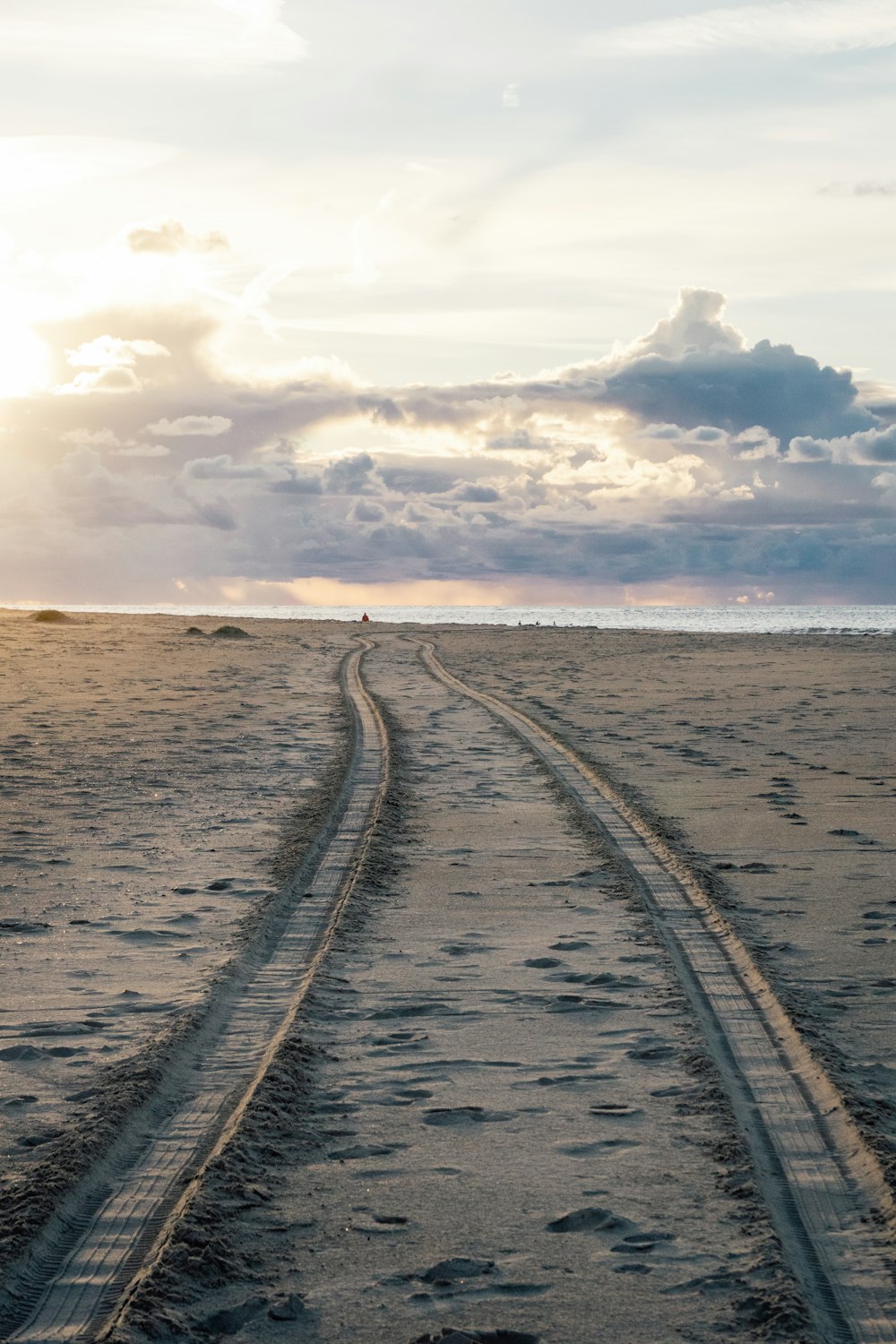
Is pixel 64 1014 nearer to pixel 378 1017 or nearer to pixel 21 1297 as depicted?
pixel 378 1017

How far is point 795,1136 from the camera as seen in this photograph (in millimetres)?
4414

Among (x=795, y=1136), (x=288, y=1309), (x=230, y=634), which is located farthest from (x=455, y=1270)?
(x=230, y=634)

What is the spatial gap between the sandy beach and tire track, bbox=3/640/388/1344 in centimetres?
8

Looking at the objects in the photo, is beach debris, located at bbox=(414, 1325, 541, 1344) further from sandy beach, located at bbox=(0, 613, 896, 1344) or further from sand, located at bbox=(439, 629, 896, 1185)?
sand, located at bbox=(439, 629, 896, 1185)

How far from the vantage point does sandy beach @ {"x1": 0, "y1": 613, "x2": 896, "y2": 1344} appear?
3459 millimetres

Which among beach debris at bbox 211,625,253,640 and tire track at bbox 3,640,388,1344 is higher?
beach debris at bbox 211,625,253,640

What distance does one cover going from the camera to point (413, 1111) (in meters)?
4.60

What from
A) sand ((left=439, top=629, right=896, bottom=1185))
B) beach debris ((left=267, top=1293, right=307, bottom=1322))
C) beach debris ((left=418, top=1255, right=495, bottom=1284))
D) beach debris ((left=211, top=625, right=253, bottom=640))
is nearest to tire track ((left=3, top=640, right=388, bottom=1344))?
A: beach debris ((left=267, top=1293, right=307, bottom=1322))

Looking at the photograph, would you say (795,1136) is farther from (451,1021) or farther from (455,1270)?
(451,1021)

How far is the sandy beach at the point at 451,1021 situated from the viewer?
11.3ft

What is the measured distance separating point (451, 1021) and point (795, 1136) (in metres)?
1.72

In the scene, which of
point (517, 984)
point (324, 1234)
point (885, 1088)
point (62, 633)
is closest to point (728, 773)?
point (517, 984)

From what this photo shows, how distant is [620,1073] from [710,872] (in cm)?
379

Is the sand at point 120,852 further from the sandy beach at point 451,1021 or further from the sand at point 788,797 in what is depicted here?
the sand at point 788,797
